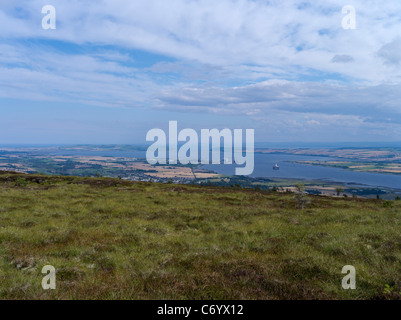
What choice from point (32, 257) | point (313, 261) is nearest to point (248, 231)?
point (313, 261)

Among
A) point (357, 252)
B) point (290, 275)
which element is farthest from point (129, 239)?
point (357, 252)

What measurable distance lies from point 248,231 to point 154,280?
7464 millimetres

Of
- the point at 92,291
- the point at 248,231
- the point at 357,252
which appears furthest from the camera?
the point at 248,231

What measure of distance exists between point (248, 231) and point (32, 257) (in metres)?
9.74

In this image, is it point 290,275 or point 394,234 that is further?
point 394,234

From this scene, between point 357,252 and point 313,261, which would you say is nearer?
point 313,261

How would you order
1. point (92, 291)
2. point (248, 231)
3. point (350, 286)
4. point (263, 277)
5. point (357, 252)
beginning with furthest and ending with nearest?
point (248, 231)
point (357, 252)
point (263, 277)
point (350, 286)
point (92, 291)

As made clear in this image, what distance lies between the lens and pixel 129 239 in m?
11.3

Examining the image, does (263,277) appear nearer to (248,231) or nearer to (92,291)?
(92,291)
